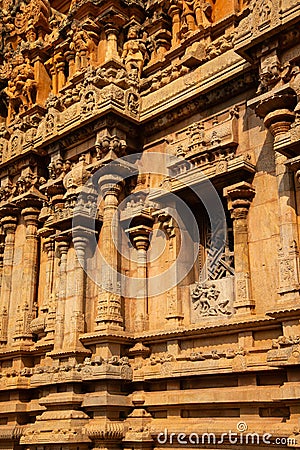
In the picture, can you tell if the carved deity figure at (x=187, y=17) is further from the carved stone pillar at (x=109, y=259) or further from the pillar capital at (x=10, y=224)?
the pillar capital at (x=10, y=224)

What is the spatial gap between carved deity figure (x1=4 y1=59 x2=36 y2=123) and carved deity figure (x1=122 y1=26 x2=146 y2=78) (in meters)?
3.97

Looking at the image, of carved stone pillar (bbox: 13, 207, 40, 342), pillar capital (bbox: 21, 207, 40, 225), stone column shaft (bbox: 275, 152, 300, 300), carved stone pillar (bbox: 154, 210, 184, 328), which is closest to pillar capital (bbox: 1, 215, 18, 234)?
carved stone pillar (bbox: 13, 207, 40, 342)

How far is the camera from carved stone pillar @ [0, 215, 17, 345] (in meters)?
15.3

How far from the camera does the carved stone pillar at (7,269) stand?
1527cm

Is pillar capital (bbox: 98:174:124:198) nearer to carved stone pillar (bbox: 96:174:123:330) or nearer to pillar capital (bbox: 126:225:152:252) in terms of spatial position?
carved stone pillar (bbox: 96:174:123:330)

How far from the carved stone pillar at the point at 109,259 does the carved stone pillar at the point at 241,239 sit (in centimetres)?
284

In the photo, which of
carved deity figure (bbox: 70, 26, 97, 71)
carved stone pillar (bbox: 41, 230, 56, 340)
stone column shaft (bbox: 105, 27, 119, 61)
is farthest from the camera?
carved deity figure (bbox: 70, 26, 97, 71)

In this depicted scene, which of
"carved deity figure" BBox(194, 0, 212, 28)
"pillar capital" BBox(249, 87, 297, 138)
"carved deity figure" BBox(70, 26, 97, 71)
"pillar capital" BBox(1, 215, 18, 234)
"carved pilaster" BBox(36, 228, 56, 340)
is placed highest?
"carved deity figure" BBox(70, 26, 97, 71)

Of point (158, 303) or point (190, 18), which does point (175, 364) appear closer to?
point (158, 303)

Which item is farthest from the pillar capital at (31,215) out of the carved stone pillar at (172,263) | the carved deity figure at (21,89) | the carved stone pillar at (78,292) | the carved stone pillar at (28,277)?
the carved stone pillar at (172,263)

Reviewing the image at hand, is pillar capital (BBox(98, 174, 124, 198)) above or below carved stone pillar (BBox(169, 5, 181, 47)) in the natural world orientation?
below

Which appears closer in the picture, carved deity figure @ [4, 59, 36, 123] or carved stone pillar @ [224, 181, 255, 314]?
carved stone pillar @ [224, 181, 255, 314]

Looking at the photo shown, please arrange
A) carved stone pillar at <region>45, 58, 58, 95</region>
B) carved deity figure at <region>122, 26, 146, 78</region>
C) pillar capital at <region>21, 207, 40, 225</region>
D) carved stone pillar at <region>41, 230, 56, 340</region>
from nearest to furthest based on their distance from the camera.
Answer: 1. carved stone pillar at <region>41, 230, 56, 340</region>
2. carved deity figure at <region>122, 26, 146, 78</region>
3. pillar capital at <region>21, 207, 40, 225</region>
4. carved stone pillar at <region>45, 58, 58, 95</region>

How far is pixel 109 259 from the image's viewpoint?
12438 millimetres
